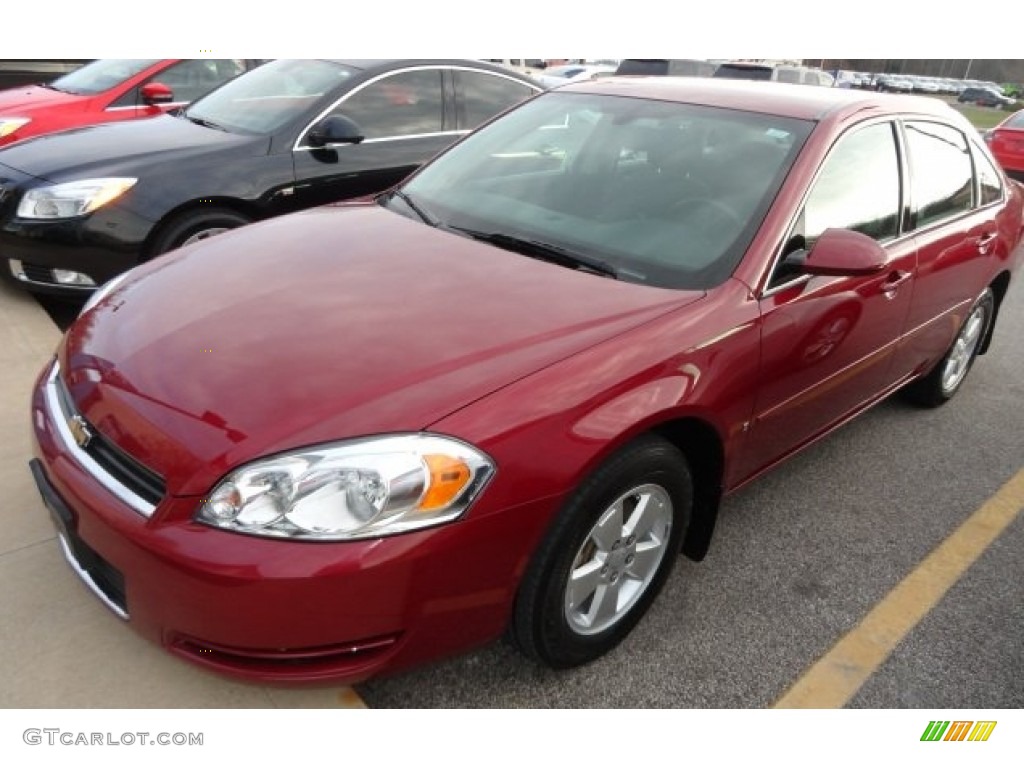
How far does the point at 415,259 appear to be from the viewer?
2.53 metres

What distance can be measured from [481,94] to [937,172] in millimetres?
3147

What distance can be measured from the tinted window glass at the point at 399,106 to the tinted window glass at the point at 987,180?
3.19 metres

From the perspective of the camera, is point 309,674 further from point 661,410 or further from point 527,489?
point 661,410

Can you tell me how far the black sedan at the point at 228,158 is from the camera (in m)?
4.07

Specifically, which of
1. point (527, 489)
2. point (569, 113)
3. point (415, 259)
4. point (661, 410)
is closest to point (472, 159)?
point (569, 113)

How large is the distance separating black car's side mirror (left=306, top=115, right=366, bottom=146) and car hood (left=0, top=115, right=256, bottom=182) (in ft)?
1.00

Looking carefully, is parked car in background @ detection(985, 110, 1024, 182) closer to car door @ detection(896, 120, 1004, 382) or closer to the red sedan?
car door @ detection(896, 120, 1004, 382)

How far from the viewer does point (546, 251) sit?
100 inches

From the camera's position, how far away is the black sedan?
407cm

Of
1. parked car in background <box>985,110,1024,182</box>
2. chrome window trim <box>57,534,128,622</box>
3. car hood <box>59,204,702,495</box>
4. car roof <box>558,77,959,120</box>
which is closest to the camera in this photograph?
car hood <box>59,204,702,495</box>

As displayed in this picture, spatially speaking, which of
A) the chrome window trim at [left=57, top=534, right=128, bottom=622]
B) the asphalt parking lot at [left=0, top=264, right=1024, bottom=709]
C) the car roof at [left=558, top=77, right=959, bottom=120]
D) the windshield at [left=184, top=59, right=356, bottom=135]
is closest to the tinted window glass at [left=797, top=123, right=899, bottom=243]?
the car roof at [left=558, top=77, right=959, bottom=120]

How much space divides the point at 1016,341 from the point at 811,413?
11.7 feet

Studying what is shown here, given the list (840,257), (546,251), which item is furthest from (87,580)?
(840,257)
